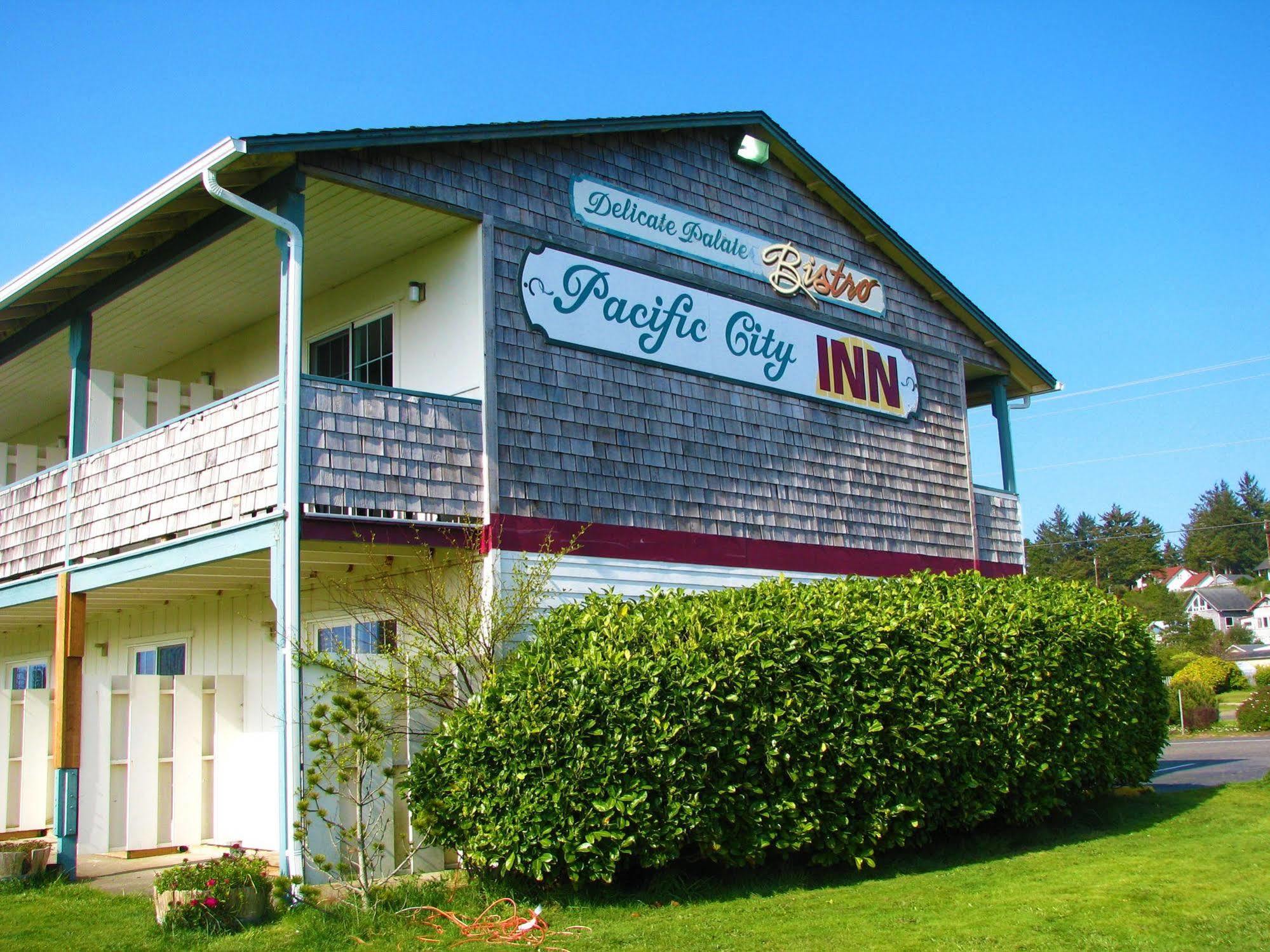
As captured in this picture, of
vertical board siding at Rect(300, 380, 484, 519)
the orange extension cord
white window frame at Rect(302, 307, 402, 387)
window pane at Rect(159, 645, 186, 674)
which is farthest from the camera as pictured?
window pane at Rect(159, 645, 186, 674)

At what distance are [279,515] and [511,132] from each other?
4504 mm

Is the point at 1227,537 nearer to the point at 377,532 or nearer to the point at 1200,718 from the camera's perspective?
the point at 1200,718

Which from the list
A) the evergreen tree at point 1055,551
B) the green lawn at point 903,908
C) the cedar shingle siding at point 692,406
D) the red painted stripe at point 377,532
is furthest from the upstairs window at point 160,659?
the evergreen tree at point 1055,551

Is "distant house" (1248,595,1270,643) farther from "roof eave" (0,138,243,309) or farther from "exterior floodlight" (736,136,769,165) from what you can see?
"roof eave" (0,138,243,309)

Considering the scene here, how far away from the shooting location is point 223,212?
11078 mm

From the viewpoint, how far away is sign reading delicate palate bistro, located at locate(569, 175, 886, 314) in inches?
508

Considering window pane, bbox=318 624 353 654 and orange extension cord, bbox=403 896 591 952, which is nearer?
orange extension cord, bbox=403 896 591 952

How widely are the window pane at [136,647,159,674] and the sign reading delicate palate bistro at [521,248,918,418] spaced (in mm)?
7183

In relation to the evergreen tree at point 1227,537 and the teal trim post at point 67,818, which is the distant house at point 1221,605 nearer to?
the evergreen tree at point 1227,537

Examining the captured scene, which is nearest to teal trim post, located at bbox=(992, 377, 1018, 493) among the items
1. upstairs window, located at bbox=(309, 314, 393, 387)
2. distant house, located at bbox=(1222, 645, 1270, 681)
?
upstairs window, located at bbox=(309, 314, 393, 387)

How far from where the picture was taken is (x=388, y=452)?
10.5m

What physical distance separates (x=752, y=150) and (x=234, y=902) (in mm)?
10092

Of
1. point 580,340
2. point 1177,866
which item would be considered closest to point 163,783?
point 580,340

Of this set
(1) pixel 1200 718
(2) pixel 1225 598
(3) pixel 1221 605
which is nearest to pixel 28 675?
(1) pixel 1200 718
